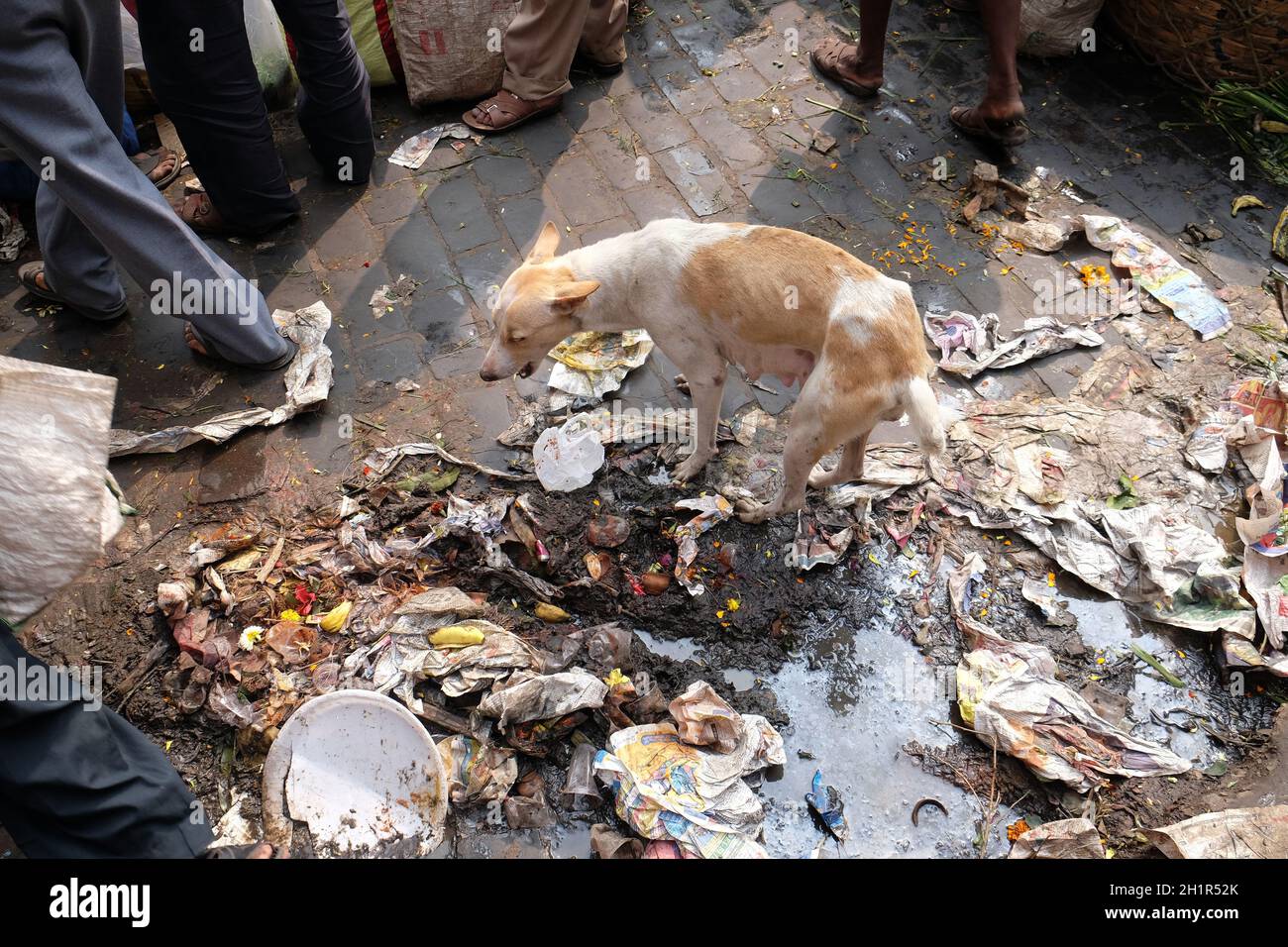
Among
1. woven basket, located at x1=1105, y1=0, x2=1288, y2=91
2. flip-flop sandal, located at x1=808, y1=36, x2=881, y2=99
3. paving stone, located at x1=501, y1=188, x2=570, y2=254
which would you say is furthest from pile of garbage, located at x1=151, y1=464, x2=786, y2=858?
woven basket, located at x1=1105, y1=0, x2=1288, y2=91

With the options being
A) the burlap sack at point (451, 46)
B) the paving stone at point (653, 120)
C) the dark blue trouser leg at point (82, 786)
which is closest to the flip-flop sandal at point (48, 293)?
the burlap sack at point (451, 46)

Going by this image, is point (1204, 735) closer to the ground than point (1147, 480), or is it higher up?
closer to the ground

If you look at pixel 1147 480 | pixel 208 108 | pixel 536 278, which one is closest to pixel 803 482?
pixel 536 278

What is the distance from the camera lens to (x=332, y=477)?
161 inches

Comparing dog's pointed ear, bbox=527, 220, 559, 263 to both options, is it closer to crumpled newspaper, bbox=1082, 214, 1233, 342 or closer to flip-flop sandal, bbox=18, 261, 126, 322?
flip-flop sandal, bbox=18, 261, 126, 322

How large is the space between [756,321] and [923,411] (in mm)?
787

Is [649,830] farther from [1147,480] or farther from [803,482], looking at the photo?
[1147,480]

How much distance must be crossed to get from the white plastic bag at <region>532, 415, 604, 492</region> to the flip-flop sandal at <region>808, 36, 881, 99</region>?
10.9ft

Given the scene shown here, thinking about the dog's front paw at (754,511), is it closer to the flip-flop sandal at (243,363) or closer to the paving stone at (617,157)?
the paving stone at (617,157)

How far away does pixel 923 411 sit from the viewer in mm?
3209

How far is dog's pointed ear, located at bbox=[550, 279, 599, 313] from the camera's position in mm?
3479

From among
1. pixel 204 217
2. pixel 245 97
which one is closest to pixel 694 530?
pixel 245 97

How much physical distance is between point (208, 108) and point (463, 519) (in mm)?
2626

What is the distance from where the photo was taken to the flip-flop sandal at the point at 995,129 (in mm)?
5195
